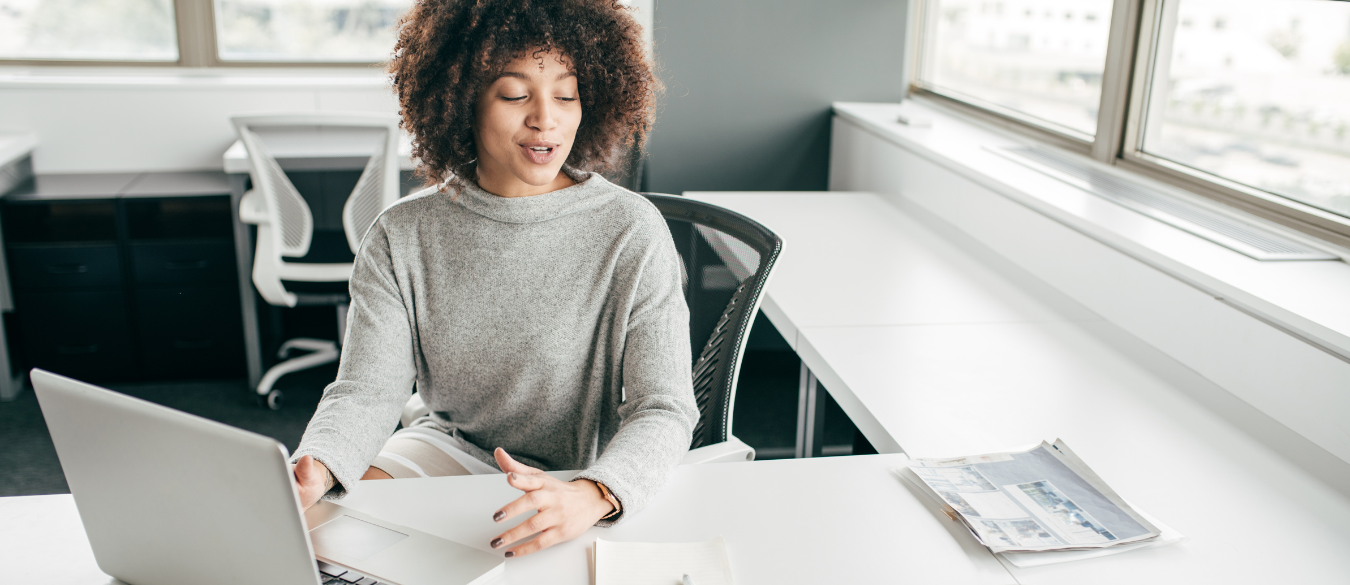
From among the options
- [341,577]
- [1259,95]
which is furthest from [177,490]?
[1259,95]

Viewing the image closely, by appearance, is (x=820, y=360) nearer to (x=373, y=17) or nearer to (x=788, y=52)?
(x=788, y=52)

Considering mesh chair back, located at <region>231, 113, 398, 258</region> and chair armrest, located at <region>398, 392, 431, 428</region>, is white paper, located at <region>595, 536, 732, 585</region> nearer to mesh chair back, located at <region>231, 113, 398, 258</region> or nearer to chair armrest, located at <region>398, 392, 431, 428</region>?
chair armrest, located at <region>398, 392, 431, 428</region>

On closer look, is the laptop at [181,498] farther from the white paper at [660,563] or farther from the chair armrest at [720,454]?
the chair armrest at [720,454]

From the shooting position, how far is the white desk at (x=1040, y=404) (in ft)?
3.23

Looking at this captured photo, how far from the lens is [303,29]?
3.58 meters

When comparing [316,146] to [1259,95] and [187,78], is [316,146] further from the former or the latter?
[1259,95]

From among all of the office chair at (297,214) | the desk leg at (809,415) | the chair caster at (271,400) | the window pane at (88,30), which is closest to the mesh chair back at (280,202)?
the office chair at (297,214)

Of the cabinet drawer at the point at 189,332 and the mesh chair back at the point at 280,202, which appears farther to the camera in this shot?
the cabinet drawer at the point at 189,332

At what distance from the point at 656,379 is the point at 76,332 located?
2.54m

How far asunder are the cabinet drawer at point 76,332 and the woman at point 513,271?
2153 mm

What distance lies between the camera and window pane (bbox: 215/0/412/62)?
3.53 metres

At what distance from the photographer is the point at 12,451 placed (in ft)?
8.16

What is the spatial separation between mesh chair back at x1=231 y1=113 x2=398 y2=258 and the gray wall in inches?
32.4

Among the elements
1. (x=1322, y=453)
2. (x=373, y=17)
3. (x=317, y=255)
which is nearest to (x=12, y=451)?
(x=317, y=255)
